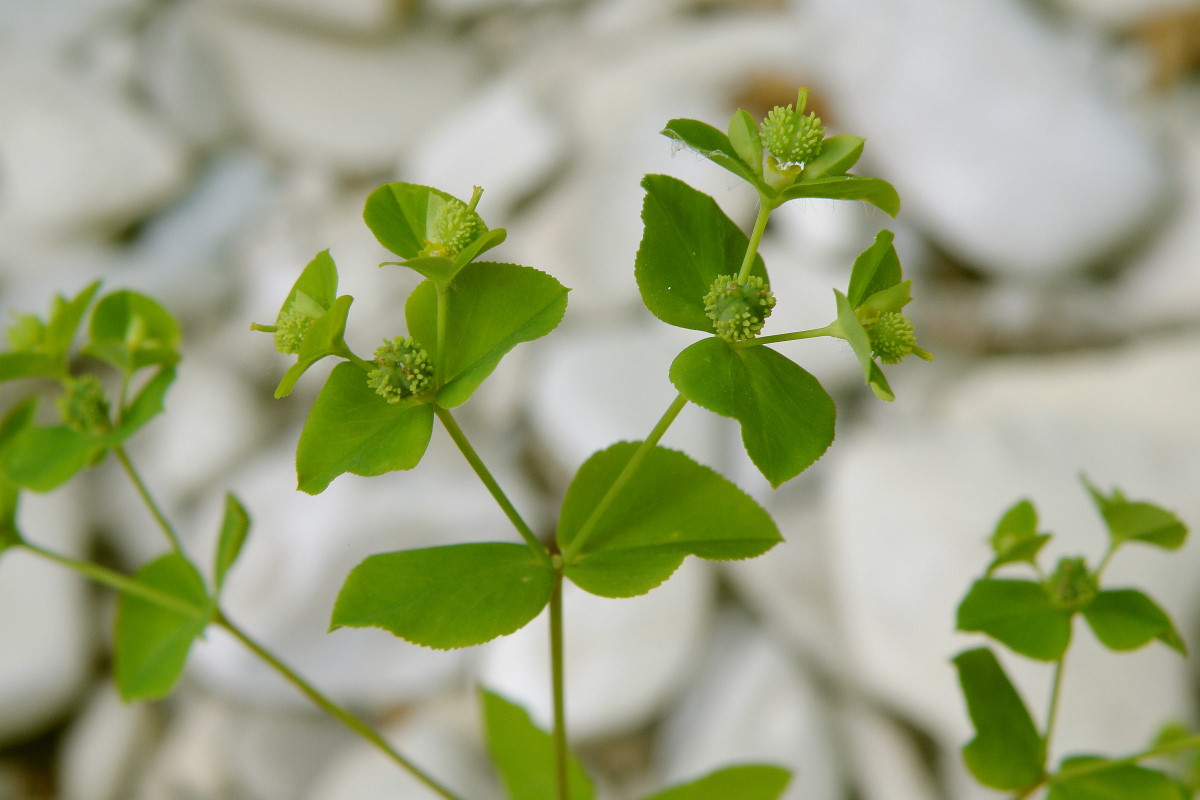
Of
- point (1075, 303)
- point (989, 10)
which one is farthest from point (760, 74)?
point (1075, 303)

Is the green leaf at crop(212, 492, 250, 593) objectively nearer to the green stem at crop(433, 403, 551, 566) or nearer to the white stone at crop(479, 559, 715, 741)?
the green stem at crop(433, 403, 551, 566)

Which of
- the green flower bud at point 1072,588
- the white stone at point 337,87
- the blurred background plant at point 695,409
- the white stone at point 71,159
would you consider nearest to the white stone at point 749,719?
the blurred background plant at point 695,409

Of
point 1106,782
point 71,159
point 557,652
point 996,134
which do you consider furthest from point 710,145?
Result: point 71,159

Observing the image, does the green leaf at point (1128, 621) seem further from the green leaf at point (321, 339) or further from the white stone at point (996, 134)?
the white stone at point (996, 134)

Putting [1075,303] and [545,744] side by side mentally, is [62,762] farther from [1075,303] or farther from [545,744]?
[1075,303]

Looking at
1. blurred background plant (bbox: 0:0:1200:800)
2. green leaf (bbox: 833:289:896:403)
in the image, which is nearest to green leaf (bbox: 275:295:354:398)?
green leaf (bbox: 833:289:896:403)
